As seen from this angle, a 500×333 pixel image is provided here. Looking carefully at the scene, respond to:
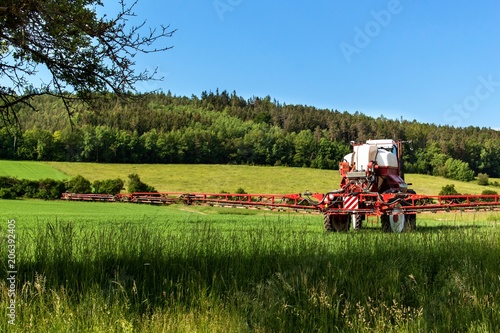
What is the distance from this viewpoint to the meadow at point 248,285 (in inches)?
Answer: 161

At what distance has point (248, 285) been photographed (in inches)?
197

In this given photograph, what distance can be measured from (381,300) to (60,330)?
128 inches

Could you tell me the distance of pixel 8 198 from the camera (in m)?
43.4

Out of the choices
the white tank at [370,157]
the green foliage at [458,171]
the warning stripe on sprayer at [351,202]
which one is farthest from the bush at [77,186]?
the green foliage at [458,171]

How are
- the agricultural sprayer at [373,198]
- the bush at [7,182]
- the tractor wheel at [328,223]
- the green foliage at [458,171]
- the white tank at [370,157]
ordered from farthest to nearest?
1. the green foliage at [458,171]
2. the bush at [7,182]
3. the white tank at [370,157]
4. the tractor wheel at [328,223]
5. the agricultural sprayer at [373,198]

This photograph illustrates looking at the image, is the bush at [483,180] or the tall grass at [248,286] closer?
the tall grass at [248,286]

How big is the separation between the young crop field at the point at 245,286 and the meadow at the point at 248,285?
2 centimetres

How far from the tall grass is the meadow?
0.02m

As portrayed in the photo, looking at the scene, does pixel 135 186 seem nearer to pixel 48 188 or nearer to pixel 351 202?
pixel 48 188

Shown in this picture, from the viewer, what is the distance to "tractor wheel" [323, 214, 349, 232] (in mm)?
15797

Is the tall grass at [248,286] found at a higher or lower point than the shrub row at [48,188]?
higher

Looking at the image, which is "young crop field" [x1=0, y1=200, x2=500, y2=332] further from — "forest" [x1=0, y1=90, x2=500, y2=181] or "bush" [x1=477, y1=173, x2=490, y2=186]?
"bush" [x1=477, y1=173, x2=490, y2=186]

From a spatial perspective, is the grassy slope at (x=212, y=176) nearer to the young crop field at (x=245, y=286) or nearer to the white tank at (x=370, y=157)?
the white tank at (x=370, y=157)

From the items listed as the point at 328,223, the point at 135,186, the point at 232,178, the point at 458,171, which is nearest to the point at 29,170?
the point at 135,186
